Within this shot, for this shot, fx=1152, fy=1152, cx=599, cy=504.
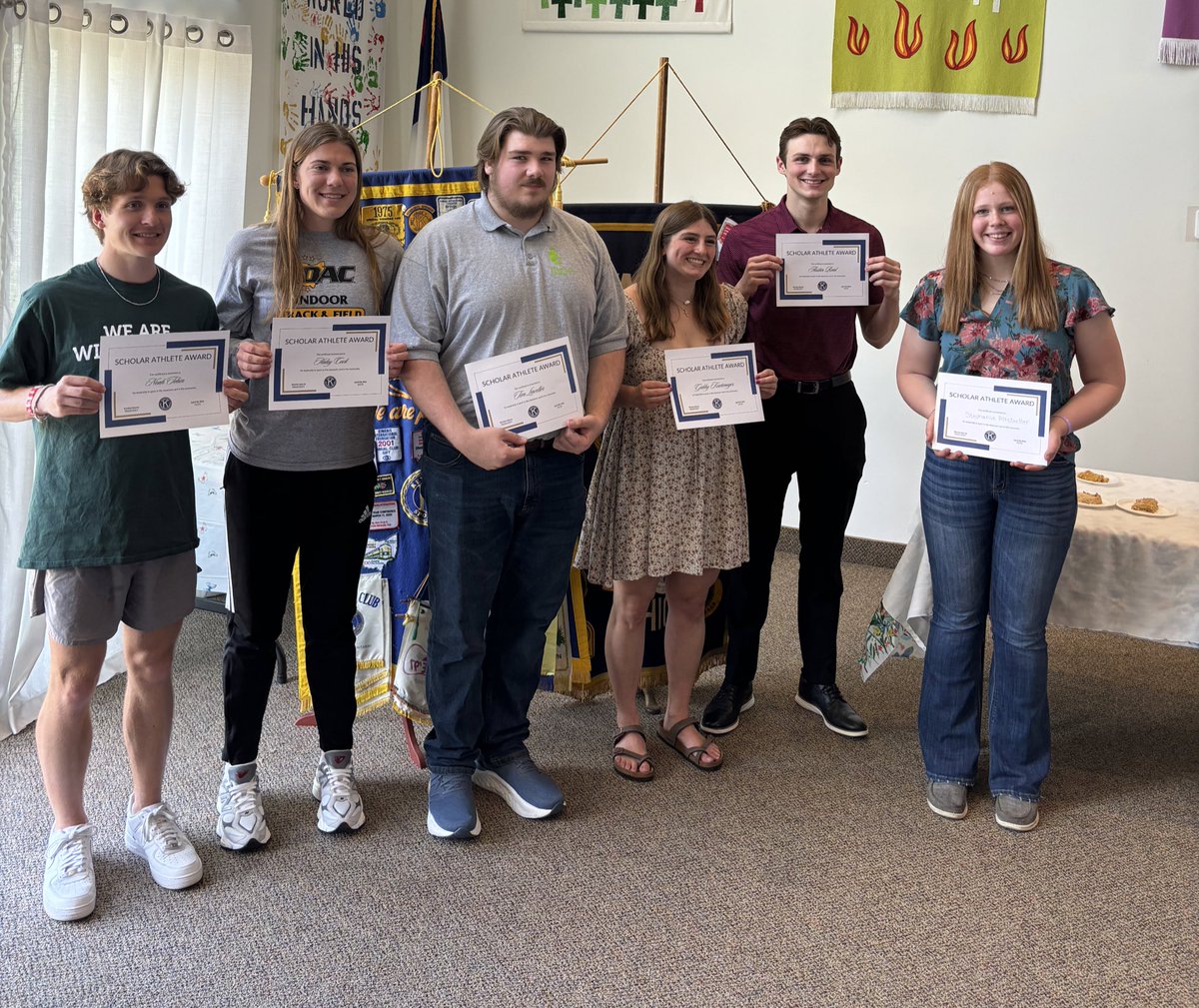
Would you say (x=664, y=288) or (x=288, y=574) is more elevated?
(x=664, y=288)

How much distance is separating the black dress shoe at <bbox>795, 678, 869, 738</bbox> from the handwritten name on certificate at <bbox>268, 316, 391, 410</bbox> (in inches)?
64.5

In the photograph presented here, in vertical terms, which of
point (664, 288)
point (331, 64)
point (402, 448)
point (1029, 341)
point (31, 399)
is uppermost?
point (331, 64)

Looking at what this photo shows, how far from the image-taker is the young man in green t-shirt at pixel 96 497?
84.0 inches

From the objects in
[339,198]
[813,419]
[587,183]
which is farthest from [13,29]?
[587,183]

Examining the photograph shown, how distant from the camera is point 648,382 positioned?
271 cm

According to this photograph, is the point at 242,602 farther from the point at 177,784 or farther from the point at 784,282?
the point at 784,282

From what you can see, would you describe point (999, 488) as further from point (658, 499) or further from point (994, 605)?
point (658, 499)

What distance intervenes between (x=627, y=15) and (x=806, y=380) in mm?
2662

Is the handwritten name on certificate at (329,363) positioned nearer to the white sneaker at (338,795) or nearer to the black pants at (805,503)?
the white sneaker at (338,795)

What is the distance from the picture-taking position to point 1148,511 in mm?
3039

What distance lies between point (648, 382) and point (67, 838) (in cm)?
159

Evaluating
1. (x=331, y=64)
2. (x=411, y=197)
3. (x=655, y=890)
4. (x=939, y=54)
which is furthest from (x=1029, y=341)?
(x=331, y=64)

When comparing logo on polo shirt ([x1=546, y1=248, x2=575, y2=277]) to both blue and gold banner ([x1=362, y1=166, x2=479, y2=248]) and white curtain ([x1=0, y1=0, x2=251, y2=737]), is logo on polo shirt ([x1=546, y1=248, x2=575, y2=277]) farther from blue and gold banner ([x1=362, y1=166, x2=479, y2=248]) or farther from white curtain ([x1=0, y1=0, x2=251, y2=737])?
white curtain ([x1=0, y1=0, x2=251, y2=737])

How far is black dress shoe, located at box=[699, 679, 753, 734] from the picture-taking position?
3.26 m
